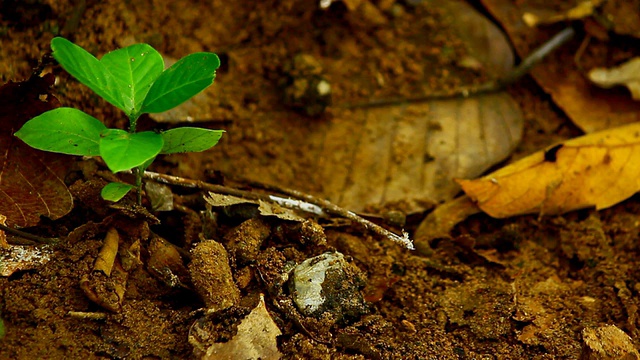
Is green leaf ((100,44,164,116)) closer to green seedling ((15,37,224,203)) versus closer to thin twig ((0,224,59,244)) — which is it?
green seedling ((15,37,224,203))

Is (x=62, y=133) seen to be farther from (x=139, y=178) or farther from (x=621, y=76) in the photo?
(x=621, y=76)

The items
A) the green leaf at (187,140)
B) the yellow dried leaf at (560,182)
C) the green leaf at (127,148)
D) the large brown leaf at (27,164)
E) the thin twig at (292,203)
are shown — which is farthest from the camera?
the yellow dried leaf at (560,182)

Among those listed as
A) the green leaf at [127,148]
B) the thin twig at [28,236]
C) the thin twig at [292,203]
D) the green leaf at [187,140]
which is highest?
the green leaf at [127,148]

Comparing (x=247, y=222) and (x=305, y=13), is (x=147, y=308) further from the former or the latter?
(x=305, y=13)

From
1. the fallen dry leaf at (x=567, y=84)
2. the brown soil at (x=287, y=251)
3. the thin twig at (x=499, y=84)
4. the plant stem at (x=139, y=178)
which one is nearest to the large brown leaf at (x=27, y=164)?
the brown soil at (x=287, y=251)

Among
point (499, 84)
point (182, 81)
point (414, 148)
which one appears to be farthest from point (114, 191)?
point (499, 84)

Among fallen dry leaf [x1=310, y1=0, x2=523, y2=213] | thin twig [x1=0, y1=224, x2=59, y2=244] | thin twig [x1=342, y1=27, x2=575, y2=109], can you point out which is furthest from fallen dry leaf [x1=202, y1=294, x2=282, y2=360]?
thin twig [x1=342, y1=27, x2=575, y2=109]

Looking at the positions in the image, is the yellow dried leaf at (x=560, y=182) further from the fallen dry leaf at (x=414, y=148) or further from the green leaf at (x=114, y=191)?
the green leaf at (x=114, y=191)
